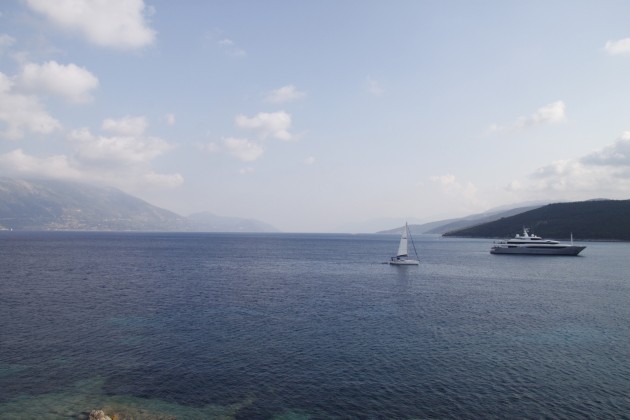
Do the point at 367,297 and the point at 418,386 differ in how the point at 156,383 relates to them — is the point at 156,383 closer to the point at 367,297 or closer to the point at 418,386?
the point at 418,386

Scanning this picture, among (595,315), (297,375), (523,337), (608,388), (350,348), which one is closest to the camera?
(608,388)

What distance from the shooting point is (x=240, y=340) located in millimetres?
54062

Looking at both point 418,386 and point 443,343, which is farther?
point 443,343

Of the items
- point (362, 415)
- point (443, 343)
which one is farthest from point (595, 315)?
point (362, 415)

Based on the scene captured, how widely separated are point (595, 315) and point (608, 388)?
35824mm

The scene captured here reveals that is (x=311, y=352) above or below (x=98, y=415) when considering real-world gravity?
A: above

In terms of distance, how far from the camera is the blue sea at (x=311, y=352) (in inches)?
1411

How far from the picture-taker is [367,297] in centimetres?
8612

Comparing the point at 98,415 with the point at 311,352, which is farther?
the point at 311,352

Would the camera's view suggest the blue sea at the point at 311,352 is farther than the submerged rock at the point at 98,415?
Yes

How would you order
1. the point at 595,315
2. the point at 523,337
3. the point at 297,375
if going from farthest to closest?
the point at 595,315
the point at 523,337
the point at 297,375

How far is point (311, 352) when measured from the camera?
162ft

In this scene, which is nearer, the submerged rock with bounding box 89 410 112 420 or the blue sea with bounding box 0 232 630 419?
the submerged rock with bounding box 89 410 112 420

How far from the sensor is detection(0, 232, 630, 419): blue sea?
35844 millimetres
